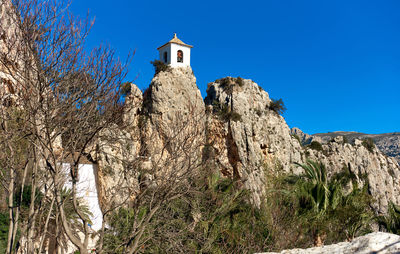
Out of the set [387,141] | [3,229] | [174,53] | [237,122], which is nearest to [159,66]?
[174,53]

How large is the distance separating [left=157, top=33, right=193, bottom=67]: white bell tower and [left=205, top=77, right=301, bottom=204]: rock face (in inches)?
150

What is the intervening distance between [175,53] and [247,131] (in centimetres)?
992

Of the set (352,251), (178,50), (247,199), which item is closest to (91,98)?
(352,251)

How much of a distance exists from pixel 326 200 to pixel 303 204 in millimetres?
742

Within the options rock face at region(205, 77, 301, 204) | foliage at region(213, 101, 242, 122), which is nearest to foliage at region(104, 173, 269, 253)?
rock face at region(205, 77, 301, 204)

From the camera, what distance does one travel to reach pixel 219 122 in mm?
28141

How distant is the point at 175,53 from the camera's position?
100 ft

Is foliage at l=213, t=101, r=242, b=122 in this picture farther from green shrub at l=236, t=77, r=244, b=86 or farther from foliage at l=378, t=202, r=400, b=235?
foliage at l=378, t=202, r=400, b=235

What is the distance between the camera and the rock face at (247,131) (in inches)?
1073

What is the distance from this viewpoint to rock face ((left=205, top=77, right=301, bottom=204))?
27.2 meters

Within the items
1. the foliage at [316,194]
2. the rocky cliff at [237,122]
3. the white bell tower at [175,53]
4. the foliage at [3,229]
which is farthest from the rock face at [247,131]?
the foliage at [3,229]

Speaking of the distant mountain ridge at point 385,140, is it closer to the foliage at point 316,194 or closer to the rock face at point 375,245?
the foliage at point 316,194

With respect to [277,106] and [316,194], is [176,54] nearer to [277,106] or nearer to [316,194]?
[277,106]

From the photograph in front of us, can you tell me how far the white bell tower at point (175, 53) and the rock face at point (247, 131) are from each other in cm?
380
